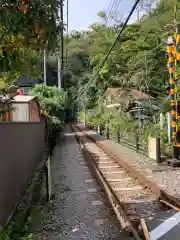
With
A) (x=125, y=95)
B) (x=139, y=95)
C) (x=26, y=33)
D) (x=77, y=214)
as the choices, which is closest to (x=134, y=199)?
(x=77, y=214)

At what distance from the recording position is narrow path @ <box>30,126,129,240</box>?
16.0 feet

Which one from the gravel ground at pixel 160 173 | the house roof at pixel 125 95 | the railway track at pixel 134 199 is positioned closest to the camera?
the railway track at pixel 134 199

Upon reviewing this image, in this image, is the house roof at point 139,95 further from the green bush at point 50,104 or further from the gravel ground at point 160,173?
the gravel ground at point 160,173

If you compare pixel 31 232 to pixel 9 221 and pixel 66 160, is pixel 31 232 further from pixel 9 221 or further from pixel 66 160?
pixel 66 160

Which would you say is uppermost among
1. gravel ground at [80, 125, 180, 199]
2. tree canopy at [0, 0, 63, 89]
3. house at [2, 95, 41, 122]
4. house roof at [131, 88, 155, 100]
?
house roof at [131, 88, 155, 100]

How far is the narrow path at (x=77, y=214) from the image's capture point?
488 cm

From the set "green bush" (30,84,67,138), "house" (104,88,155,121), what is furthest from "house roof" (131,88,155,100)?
"green bush" (30,84,67,138)

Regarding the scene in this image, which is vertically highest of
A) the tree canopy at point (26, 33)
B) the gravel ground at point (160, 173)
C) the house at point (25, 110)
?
the tree canopy at point (26, 33)

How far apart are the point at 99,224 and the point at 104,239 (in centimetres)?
72

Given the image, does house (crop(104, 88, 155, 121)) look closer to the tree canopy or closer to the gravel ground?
the gravel ground

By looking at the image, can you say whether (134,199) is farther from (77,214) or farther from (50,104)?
(50,104)

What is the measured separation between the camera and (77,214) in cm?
591

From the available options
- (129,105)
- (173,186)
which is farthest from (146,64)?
(173,186)

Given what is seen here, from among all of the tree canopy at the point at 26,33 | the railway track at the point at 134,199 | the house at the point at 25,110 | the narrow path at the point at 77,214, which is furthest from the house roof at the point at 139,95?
the tree canopy at the point at 26,33
